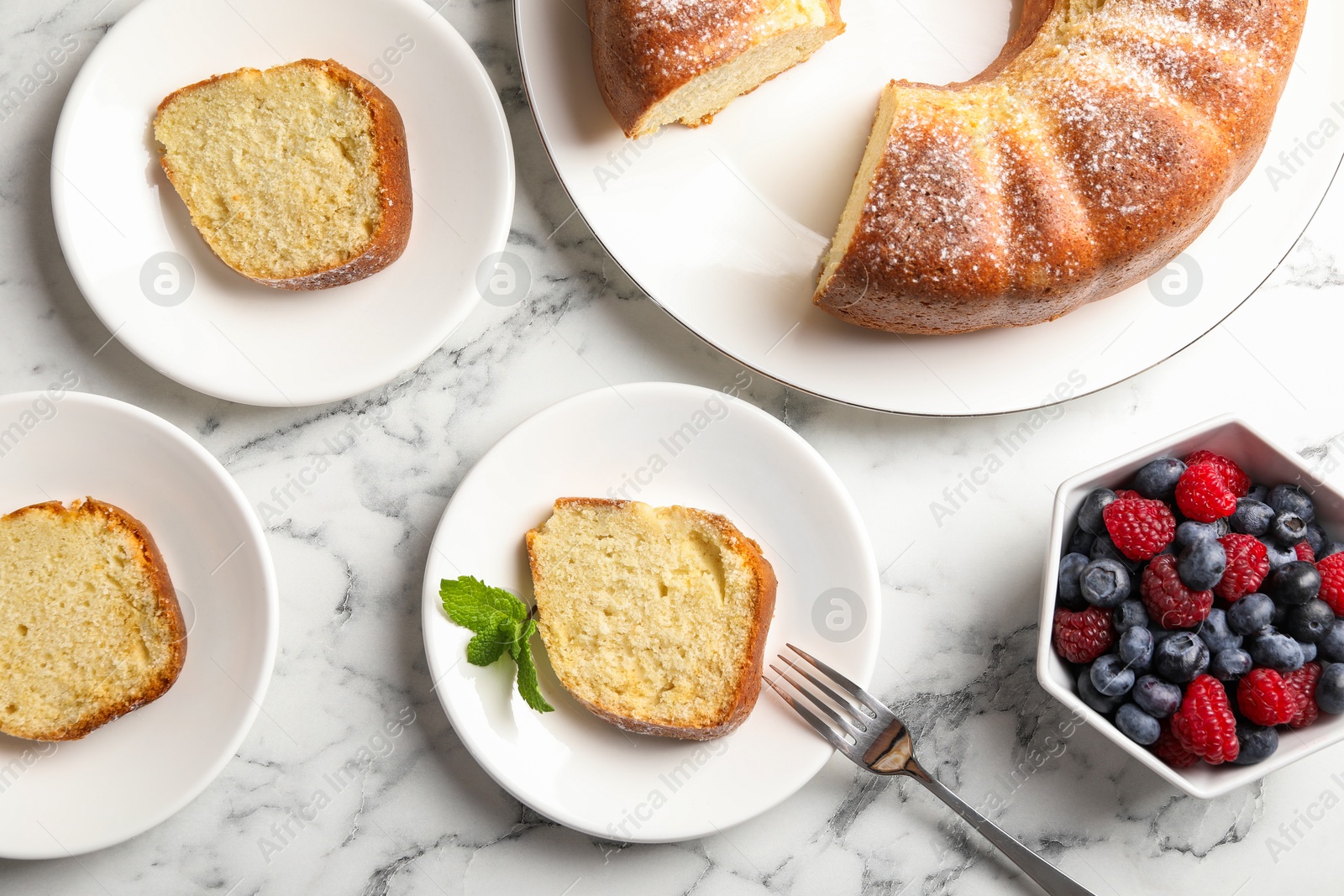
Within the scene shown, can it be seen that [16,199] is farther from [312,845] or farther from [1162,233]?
[1162,233]

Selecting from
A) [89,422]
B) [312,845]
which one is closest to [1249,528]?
[312,845]

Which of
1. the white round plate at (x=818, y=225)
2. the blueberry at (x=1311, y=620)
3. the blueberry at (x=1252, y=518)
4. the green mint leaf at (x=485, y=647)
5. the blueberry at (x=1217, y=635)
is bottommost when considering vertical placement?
the green mint leaf at (x=485, y=647)

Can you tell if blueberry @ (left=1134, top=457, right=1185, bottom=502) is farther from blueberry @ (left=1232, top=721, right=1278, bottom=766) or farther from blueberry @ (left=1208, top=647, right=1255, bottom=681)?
blueberry @ (left=1232, top=721, right=1278, bottom=766)

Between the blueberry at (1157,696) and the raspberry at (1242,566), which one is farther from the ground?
the raspberry at (1242,566)

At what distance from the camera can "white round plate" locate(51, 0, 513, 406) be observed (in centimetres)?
201

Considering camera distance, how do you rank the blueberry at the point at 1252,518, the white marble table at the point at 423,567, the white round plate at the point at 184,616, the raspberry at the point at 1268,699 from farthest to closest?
1. the white marble table at the point at 423,567
2. the white round plate at the point at 184,616
3. the blueberry at the point at 1252,518
4. the raspberry at the point at 1268,699

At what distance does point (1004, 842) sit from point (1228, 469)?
0.97m

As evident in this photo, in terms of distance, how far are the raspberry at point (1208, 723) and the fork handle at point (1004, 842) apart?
1.48ft

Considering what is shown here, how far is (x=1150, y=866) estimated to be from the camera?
2.18 metres

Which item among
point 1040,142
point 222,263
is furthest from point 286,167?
point 1040,142

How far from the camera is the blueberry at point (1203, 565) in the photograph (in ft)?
5.77

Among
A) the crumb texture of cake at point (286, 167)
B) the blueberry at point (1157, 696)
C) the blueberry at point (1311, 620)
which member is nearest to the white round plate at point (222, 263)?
the crumb texture of cake at point (286, 167)

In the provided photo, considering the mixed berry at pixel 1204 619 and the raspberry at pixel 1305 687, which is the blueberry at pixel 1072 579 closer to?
the mixed berry at pixel 1204 619

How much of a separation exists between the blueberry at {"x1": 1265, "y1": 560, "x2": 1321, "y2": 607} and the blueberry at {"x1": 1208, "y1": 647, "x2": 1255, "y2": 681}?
0.14 meters
